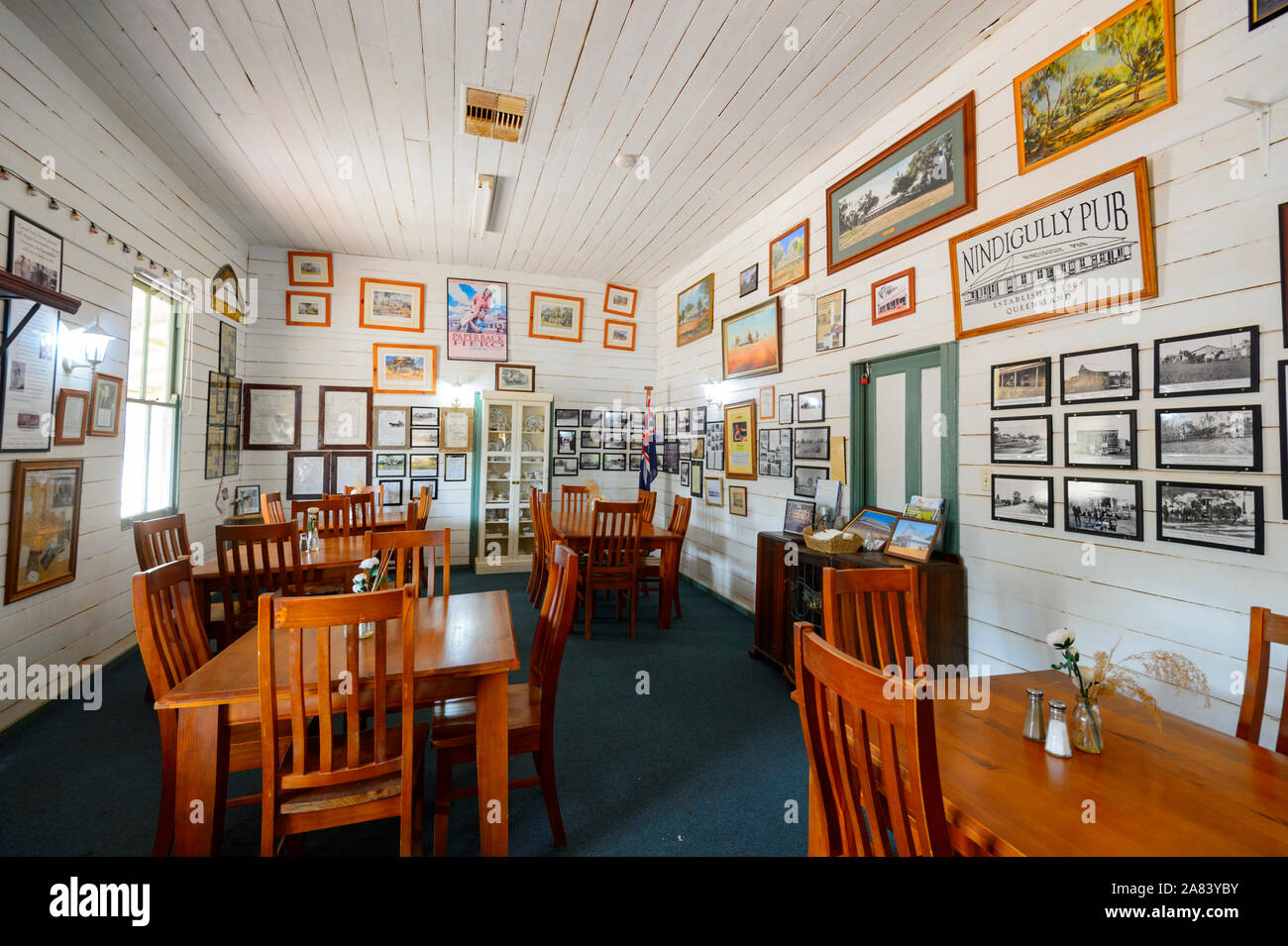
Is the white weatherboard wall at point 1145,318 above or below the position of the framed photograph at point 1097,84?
below

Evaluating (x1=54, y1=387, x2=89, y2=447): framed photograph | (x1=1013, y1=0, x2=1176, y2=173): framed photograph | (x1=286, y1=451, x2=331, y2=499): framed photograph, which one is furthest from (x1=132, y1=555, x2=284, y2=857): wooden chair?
(x1=286, y1=451, x2=331, y2=499): framed photograph

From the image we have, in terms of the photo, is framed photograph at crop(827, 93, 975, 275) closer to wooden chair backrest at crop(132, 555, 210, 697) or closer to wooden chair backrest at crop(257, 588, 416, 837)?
wooden chair backrest at crop(257, 588, 416, 837)

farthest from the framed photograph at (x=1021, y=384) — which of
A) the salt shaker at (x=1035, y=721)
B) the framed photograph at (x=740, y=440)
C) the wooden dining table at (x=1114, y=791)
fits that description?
the framed photograph at (x=740, y=440)

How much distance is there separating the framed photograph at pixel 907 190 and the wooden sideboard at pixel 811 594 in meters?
1.93

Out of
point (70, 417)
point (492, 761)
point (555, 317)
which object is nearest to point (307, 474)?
point (70, 417)

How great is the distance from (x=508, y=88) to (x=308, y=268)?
3.95 metres

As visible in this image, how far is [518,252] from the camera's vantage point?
233 inches

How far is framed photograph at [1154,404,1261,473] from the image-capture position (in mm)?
1800

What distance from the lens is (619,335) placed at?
700cm

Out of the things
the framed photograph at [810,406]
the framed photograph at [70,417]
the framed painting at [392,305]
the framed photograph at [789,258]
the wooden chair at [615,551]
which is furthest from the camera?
the framed painting at [392,305]

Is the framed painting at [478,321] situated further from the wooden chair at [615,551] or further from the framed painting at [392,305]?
the wooden chair at [615,551]

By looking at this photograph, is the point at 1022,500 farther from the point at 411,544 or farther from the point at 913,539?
the point at 411,544

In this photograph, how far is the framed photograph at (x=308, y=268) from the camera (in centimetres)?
587
